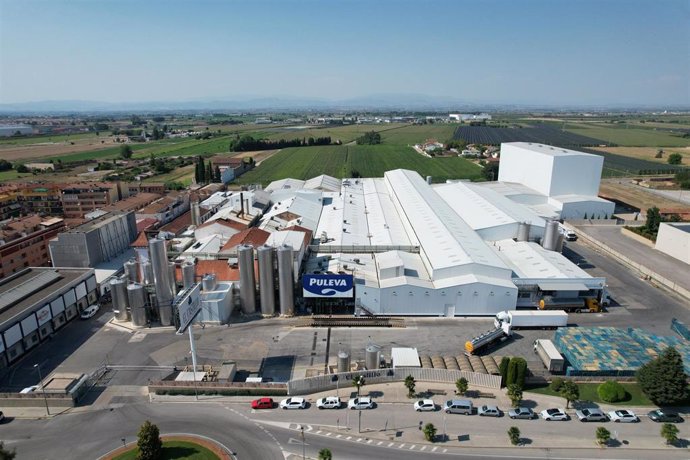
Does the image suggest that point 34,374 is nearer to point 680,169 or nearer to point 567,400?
point 567,400

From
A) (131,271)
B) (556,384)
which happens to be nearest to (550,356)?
(556,384)

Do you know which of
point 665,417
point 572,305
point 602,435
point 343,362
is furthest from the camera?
point 572,305

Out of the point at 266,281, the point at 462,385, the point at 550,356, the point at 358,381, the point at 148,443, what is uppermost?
the point at 266,281

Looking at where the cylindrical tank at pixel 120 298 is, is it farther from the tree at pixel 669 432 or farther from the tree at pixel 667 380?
the tree at pixel 667 380

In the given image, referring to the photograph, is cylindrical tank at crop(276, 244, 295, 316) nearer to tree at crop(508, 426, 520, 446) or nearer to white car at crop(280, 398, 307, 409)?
white car at crop(280, 398, 307, 409)

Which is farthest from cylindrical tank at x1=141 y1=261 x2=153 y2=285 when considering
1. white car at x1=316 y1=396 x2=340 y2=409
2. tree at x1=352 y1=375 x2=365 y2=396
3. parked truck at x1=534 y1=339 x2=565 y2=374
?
parked truck at x1=534 y1=339 x2=565 y2=374

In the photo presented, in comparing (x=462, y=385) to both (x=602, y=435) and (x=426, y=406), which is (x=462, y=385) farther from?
(x=602, y=435)

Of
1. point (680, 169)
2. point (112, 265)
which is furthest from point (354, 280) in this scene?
point (680, 169)
